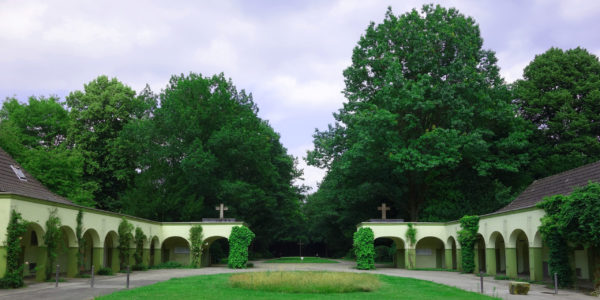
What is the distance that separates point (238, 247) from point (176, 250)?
617 centimetres

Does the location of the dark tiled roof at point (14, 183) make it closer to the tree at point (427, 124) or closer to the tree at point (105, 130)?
the tree at point (105, 130)

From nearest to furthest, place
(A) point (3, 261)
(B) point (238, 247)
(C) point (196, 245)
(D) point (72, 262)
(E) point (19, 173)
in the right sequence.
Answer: (A) point (3, 261) → (D) point (72, 262) → (E) point (19, 173) → (B) point (238, 247) → (C) point (196, 245)

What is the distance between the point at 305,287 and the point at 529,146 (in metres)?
29.2

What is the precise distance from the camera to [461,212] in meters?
38.8

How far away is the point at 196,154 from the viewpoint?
1619 inches

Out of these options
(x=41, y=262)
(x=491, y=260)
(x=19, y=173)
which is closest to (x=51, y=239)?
(x=41, y=262)

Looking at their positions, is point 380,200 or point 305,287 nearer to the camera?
point 305,287

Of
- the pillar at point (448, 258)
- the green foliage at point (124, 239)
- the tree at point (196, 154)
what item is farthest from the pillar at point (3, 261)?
the pillar at point (448, 258)

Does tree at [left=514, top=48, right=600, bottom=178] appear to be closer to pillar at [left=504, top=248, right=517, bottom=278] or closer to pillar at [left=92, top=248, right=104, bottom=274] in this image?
pillar at [left=504, top=248, right=517, bottom=278]

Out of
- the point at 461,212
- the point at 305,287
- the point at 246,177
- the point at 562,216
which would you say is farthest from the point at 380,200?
the point at 305,287

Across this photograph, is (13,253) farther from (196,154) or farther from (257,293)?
(196,154)

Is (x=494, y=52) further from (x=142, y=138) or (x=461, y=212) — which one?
(x=142, y=138)

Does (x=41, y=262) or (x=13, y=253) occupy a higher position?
(x=13, y=253)

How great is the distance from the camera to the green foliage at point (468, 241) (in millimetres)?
30156
